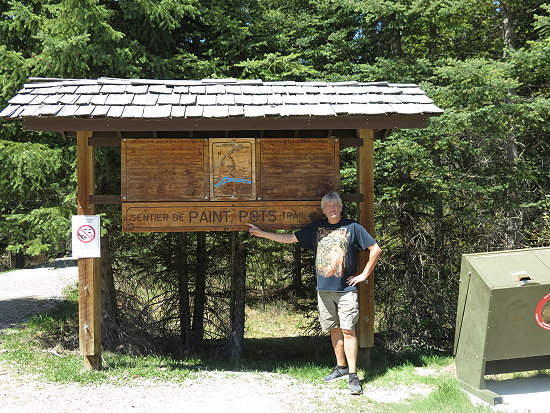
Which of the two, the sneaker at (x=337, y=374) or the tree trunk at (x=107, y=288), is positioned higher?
the tree trunk at (x=107, y=288)

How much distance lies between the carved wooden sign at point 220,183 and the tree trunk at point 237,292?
250 centimetres

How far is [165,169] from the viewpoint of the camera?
5.99m

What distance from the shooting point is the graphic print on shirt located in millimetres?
5570

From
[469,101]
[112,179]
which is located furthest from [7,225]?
[469,101]

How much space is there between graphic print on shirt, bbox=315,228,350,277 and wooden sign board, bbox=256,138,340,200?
0.61 m

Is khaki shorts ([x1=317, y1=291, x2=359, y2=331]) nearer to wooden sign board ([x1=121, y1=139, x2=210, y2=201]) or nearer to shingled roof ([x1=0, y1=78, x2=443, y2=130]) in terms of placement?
wooden sign board ([x1=121, y1=139, x2=210, y2=201])

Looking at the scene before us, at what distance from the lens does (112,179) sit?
802 cm

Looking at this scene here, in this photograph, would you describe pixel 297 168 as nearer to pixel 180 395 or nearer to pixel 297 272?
pixel 180 395

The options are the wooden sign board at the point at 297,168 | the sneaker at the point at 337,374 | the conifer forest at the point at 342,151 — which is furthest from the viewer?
the conifer forest at the point at 342,151

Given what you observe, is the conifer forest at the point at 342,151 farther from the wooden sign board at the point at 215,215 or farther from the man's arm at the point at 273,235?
the man's arm at the point at 273,235

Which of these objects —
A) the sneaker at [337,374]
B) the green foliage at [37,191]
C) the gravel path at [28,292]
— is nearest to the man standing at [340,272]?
the sneaker at [337,374]

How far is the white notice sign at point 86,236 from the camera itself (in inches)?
232

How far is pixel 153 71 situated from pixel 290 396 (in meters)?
5.42

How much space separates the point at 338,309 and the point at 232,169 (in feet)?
6.61
